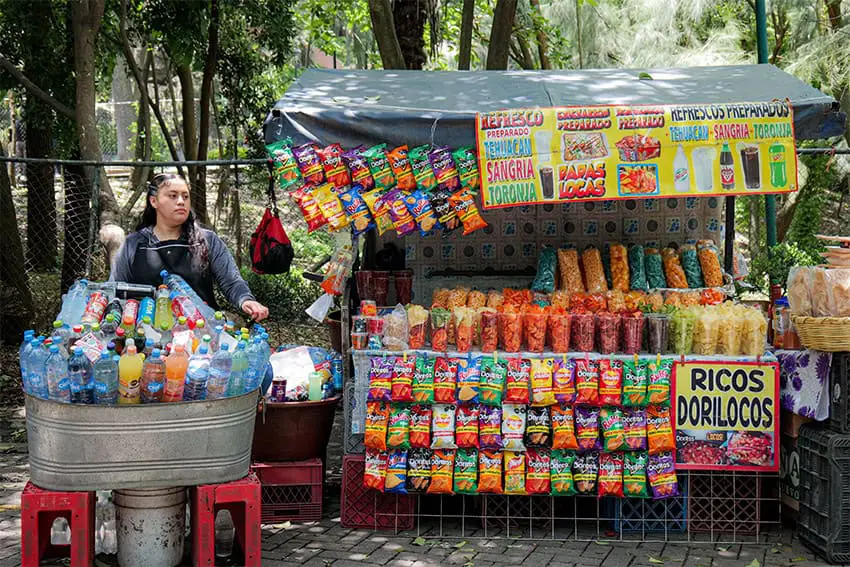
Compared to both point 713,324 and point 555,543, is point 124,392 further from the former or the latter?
point 713,324

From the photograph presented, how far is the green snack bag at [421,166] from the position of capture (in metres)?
5.44

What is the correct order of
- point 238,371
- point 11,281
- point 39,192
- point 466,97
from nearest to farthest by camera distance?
1. point 238,371
2. point 466,97
3. point 11,281
4. point 39,192

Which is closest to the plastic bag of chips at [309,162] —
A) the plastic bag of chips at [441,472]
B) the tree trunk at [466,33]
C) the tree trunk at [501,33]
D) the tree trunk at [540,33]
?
the plastic bag of chips at [441,472]

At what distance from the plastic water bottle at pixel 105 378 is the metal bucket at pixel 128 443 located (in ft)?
0.18

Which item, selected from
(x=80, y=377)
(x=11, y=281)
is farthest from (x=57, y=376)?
(x=11, y=281)

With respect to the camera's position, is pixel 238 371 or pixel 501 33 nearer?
pixel 238 371

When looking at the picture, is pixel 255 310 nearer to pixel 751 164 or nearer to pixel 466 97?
pixel 466 97

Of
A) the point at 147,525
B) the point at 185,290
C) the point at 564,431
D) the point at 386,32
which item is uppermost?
the point at 386,32

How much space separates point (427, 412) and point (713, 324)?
66.0 inches

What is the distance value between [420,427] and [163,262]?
5.55 ft

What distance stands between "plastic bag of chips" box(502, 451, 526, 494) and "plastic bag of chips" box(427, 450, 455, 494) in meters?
0.31

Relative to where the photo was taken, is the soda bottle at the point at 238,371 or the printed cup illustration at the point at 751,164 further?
the printed cup illustration at the point at 751,164

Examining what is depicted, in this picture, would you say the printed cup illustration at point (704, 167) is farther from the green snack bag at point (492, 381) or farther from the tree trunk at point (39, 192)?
the tree trunk at point (39, 192)

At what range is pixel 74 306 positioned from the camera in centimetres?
467
